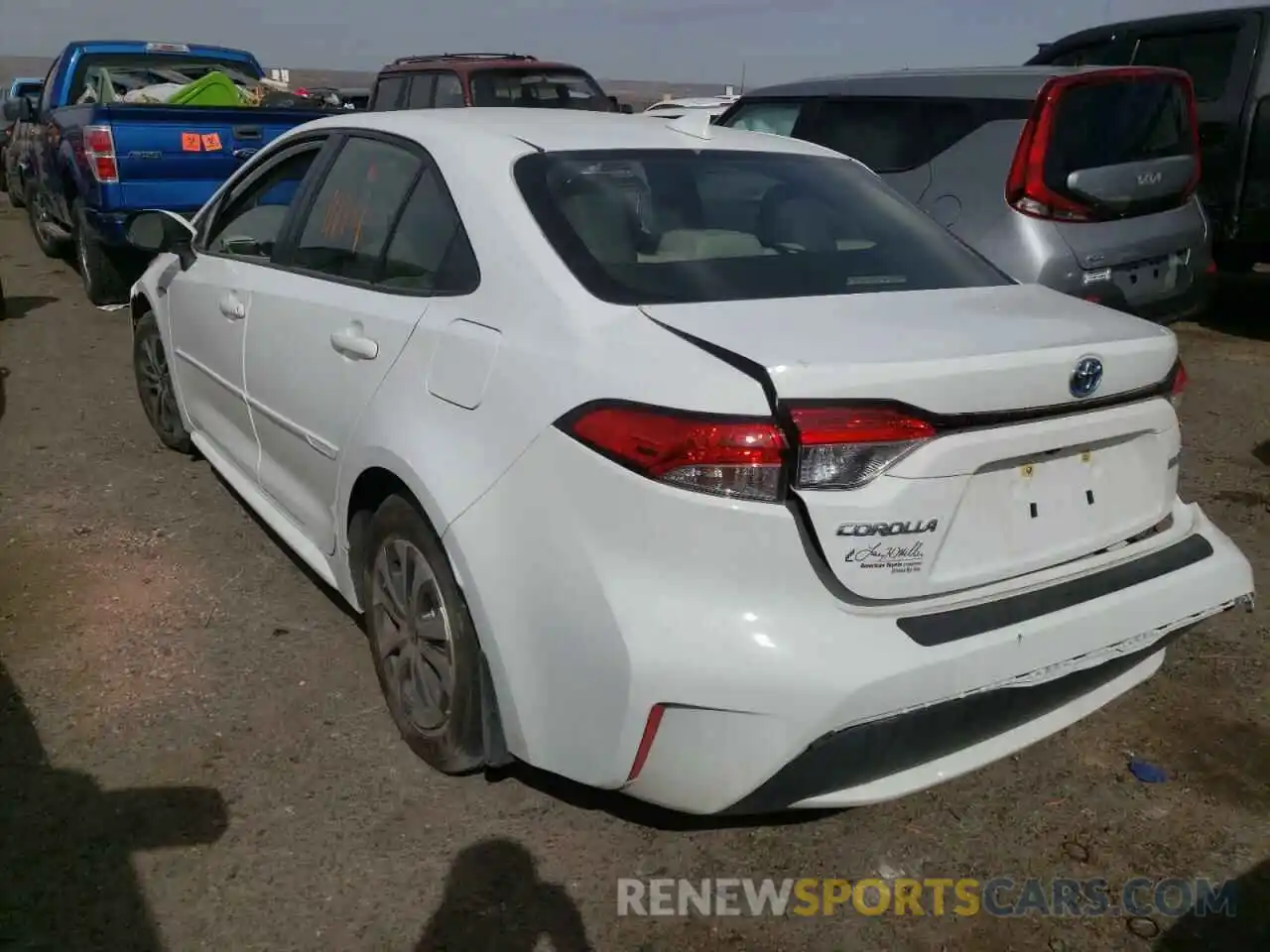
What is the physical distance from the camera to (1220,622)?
374 centimetres

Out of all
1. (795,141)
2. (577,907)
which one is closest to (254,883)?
(577,907)

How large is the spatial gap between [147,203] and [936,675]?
696cm

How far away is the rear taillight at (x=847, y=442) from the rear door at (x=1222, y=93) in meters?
6.76

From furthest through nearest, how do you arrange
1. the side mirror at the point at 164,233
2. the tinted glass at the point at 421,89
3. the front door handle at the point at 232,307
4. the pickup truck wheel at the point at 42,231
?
1. the tinted glass at the point at 421,89
2. the pickup truck wheel at the point at 42,231
3. the side mirror at the point at 164,233
4. the front door handle at the point at 232,307

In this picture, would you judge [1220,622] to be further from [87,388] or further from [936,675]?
[87,388]

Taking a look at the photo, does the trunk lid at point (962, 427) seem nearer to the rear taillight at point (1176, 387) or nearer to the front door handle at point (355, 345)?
the rear taillight at point (1176, 387)

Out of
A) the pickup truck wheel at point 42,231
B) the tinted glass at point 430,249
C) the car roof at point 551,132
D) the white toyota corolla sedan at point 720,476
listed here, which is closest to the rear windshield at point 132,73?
the pickup truck wheel at point 42,231

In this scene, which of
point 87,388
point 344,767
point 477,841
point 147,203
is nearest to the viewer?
point 477,841

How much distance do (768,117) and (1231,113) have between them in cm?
321

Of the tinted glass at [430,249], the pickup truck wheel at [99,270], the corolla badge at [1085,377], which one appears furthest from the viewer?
the pickup truck wheel at [99,270]

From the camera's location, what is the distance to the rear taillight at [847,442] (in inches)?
80.7

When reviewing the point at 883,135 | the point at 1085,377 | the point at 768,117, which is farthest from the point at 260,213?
the point at 768,117

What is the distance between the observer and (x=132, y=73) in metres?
9.84

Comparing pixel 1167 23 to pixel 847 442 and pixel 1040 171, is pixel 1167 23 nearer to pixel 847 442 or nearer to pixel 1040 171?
pixel 1040 171
